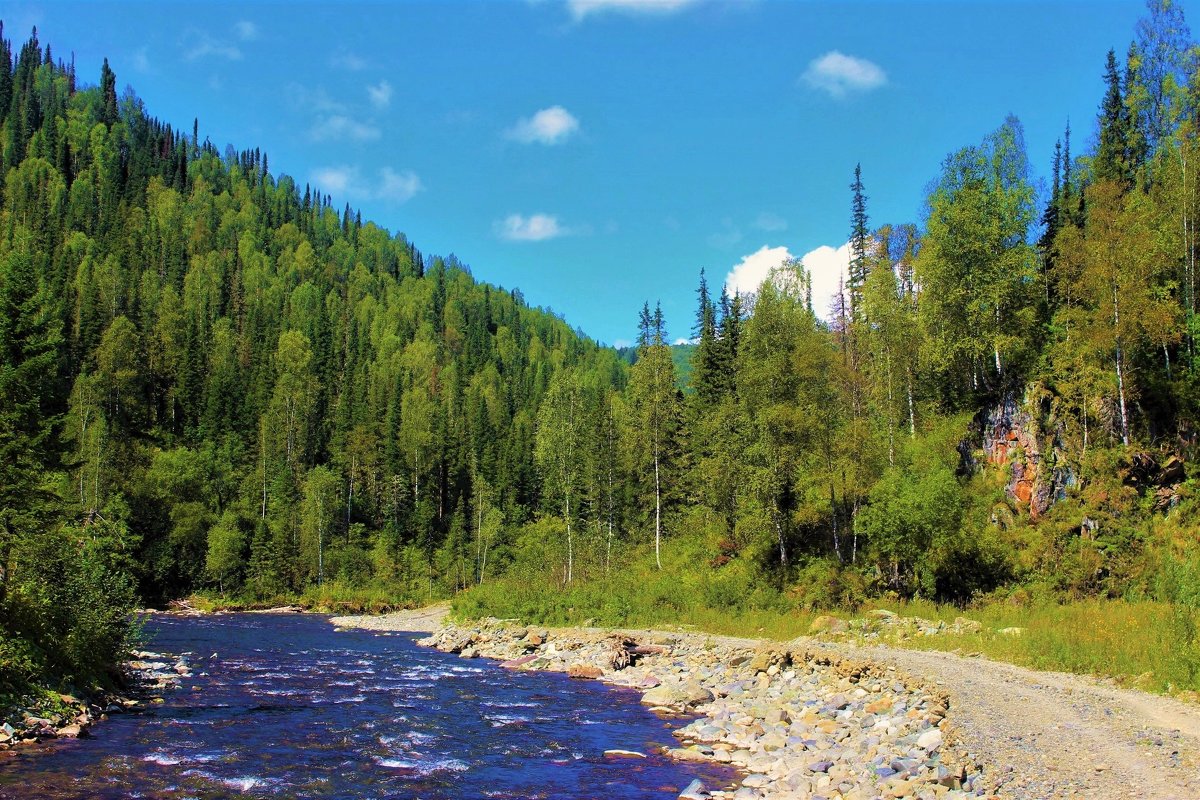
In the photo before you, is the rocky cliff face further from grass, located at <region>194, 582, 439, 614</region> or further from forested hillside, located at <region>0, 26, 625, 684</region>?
grass, located at <region>194, 582, 439, 614</region>

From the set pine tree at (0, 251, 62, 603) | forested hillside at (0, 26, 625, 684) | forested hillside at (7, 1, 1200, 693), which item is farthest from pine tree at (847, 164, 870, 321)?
pine tree at (0, 251, 62, 603)

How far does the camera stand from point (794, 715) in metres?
17.5

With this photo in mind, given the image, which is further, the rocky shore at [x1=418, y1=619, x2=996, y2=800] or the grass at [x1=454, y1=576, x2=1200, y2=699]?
the grass at [x1=454, y1=576, x2=1200, y2=699]

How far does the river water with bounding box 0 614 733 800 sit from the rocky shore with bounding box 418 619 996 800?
3.62ft

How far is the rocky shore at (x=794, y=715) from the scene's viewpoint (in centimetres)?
1170

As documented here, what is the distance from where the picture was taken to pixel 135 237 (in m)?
147

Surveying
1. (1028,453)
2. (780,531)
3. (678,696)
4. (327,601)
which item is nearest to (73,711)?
(678,696)

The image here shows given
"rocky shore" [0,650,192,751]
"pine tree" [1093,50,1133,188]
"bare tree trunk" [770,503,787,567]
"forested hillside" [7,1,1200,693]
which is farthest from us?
"pine tree" [1093,50,1133,188]

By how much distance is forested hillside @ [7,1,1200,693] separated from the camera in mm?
29125

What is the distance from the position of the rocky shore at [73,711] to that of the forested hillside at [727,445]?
35.8 inches

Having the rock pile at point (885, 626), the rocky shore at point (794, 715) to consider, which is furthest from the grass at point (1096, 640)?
the rocky shore at point (794, 715)

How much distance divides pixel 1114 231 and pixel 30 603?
42.3m

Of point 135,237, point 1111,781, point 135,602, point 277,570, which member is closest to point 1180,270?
point 1111,781

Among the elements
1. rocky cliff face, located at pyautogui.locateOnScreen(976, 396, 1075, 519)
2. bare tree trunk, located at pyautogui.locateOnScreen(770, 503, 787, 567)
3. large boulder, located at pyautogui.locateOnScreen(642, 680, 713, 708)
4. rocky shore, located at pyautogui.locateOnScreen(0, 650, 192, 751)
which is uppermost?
rocky cliff face, located at pyautogui.locateOnScreen(976, 396, 1075, 519)
